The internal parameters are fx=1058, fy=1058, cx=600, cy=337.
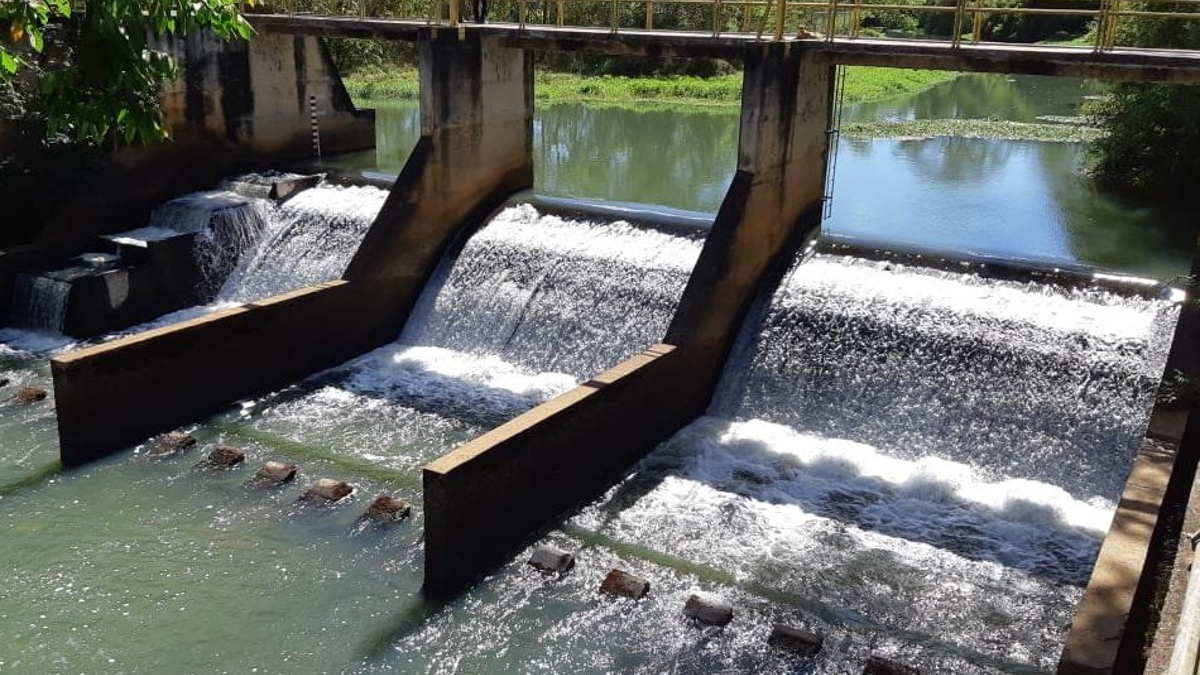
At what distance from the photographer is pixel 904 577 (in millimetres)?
7898

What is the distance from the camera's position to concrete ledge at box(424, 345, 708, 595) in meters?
7.60

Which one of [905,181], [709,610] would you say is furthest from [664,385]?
[905,181]

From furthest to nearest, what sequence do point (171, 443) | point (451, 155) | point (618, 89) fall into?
point (618, 89)
point (451, 155)
point (171, 443)

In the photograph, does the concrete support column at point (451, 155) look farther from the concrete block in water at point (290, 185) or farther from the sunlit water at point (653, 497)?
the concrete block in water at point (290, 185)

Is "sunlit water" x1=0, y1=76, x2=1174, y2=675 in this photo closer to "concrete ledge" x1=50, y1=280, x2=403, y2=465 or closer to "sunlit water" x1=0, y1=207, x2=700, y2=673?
"sunlit water" x1=0, y1=207, x2=700, y2=673

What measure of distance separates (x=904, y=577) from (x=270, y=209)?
404 inches

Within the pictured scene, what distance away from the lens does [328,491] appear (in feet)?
29.4

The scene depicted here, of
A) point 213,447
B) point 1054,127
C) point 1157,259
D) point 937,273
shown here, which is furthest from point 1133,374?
point 1054,127

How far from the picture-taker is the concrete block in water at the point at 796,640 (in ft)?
23.1

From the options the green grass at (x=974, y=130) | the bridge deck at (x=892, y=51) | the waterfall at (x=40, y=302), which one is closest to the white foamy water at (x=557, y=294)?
the bridge deck at (x=892, y=51)

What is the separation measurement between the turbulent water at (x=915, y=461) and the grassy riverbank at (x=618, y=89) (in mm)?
17839

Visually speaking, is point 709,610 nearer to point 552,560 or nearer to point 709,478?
point 552,560

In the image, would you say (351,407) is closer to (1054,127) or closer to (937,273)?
(937,273)

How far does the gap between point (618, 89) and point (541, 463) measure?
22.7 m
